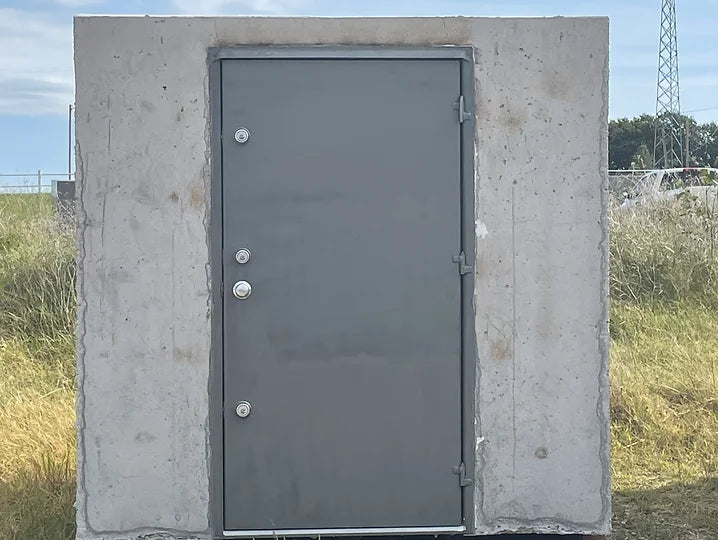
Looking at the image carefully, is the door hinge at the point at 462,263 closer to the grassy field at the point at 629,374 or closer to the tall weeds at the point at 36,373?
the grassy field at the point at 629,374

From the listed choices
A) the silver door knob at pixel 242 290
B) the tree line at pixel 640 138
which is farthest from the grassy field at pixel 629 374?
the tree line at pixel 640 138

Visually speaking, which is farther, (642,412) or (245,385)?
(642,412)

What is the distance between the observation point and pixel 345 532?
3.82 meters

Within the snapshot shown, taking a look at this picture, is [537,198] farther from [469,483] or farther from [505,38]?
[469,483]

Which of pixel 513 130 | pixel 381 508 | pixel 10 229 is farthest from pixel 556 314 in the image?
pixel 10 229

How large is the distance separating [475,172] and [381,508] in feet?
4.92

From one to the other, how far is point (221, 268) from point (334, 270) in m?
0.48

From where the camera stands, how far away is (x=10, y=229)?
1130cm

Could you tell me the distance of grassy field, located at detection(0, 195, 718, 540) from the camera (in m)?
4.77

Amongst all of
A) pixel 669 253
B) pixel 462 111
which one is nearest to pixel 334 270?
pixel 462 111

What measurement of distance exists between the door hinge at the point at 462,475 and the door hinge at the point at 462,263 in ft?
2.72

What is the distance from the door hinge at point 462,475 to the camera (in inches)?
150

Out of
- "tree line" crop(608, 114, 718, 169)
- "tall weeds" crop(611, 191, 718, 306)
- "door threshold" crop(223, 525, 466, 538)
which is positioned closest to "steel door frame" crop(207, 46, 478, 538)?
"door threshold" crop(223, 525, 466, 538)

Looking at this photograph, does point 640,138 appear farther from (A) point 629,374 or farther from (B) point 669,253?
(A) point 629,374
